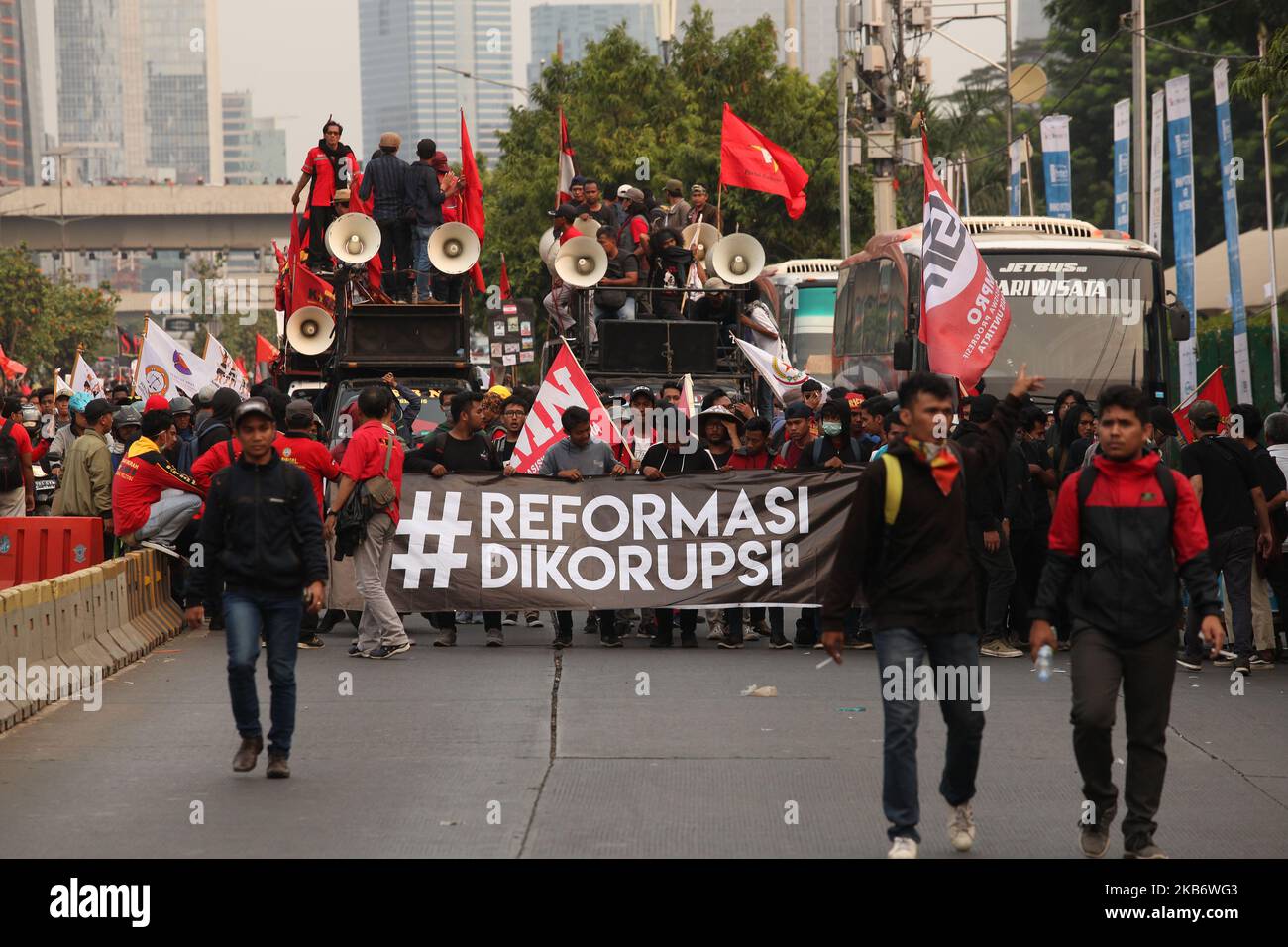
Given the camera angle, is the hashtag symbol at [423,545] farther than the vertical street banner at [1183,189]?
No

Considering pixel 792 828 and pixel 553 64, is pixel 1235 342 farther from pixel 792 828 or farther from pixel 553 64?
pixel 553 64

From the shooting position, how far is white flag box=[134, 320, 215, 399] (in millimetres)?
22688

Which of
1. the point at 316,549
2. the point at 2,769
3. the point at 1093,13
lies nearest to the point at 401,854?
the point at 316,549

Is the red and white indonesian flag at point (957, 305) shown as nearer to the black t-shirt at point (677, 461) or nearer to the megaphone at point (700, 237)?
the black t-shirt at point (677, 461)

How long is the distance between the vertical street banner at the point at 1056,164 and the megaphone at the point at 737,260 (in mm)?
11140

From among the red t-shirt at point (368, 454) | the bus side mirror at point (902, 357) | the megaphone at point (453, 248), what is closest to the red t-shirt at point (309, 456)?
the red t-shirt at point (368, 454)

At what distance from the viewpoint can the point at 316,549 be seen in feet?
30.8

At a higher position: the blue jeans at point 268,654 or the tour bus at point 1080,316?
the tour bus at point 1080,316

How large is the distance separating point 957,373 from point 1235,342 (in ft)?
38.0

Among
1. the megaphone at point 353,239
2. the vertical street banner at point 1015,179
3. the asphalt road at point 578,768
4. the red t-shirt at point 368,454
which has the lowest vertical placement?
the asphalt road at point 578,768

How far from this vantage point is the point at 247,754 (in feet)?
30.7

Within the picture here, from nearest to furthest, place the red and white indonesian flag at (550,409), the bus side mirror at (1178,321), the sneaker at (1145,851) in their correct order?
the sneaker at (1145,851) < the red and white indonesian flag at (550,409) < the bus side mirror at (1178,321)

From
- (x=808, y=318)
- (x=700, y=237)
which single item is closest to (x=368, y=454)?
(x=700, y=237)

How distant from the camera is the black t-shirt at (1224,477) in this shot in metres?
13.1
